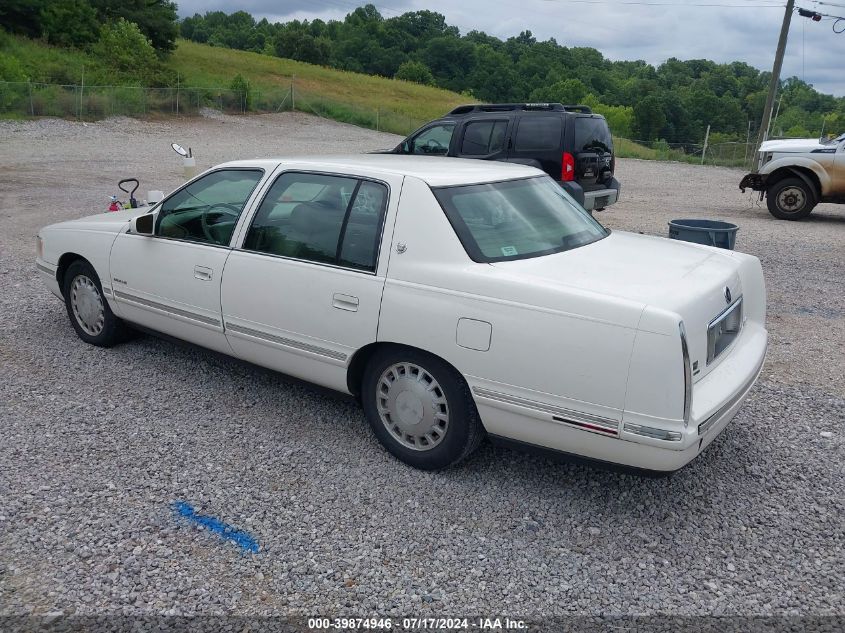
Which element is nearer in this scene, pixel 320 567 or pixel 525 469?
pixel 320 567

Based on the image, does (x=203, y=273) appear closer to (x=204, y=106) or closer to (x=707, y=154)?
(x=707, y=154)

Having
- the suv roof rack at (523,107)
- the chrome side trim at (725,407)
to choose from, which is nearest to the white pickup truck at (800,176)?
the suv roof rack at (523,107)

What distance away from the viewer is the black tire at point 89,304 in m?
5.45

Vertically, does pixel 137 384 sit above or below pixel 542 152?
below

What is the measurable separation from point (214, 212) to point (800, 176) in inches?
481

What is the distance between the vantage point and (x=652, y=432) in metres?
3.02

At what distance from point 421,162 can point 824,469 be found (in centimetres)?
291

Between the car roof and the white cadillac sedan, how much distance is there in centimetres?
2

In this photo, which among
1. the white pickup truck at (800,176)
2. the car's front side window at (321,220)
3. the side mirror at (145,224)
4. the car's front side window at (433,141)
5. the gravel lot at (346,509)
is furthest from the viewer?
the white pickup truck at (800,176)

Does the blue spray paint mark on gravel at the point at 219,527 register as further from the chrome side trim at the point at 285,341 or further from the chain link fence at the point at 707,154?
the chain link fence at the point at 707,154

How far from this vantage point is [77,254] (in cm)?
545

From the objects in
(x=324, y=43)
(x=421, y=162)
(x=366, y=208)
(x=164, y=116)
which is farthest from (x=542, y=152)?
(x=324, y=43)

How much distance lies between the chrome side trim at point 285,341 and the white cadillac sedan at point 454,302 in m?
0.01

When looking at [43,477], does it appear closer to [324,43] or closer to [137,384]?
[137,384]
